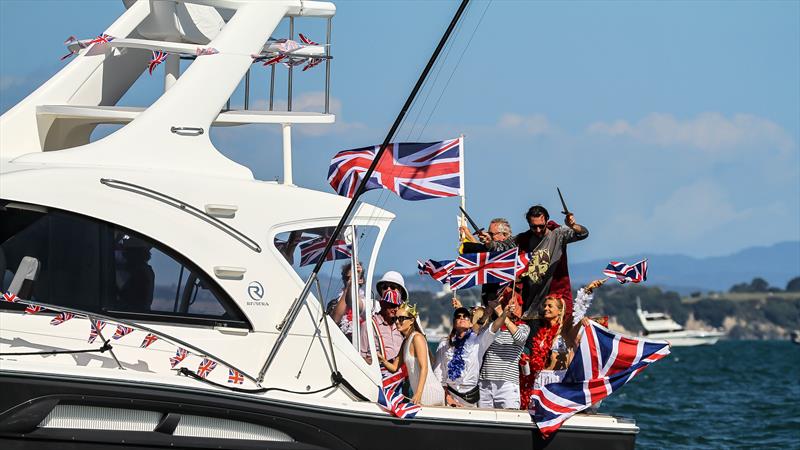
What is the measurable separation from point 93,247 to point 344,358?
2.12 meters

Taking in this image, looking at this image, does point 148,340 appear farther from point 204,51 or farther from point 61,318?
point 204,51

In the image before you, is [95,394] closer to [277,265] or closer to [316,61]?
[277,265]

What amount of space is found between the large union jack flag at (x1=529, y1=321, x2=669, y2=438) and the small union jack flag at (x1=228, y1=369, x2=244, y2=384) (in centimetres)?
234

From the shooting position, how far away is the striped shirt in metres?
11.6

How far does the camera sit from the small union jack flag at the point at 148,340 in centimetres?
1070

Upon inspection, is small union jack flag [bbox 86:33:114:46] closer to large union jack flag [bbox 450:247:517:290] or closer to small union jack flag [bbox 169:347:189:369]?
small union jack flag [bbox 169:347:189:369]

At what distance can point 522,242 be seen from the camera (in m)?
12.5

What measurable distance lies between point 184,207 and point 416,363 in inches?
89.2

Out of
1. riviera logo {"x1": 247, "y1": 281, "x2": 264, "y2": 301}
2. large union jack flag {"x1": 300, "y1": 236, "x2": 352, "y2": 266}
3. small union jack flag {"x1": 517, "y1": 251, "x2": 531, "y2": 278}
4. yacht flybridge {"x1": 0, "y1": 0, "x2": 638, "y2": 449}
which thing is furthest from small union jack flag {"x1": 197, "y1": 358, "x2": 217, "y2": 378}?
small union jack flag {"x1": 517, "y1": 251, "x2": 531, "y2": 278}

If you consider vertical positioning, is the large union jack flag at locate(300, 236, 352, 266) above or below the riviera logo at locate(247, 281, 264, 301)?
above

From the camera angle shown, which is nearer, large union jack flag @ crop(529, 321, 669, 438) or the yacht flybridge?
the yacht flybridge

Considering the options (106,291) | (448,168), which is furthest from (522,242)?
(106,291)

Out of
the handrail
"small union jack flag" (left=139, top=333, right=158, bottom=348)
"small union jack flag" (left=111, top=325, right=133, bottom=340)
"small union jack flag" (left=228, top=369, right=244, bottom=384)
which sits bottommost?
"small union jack flag" (left=228, top=369, right=244, bottom=384)

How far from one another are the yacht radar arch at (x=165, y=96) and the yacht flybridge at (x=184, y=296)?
19mm
